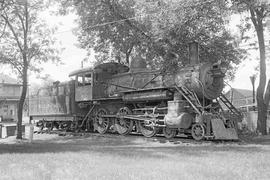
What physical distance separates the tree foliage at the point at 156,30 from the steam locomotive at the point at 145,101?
1.95 meters

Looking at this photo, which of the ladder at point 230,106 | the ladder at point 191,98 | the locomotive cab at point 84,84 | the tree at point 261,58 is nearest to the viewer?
the ladder at point 191,98

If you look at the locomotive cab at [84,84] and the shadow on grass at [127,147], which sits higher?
the locomotive cab at [84,84]

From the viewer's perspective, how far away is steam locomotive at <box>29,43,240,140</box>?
46.0 feet

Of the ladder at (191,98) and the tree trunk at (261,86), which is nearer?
the ladder at (191,98)

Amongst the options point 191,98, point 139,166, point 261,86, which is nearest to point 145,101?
point 191,98

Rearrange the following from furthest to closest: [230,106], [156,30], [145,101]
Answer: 1. [156,30]
2. [145,101]
3. [230,106]

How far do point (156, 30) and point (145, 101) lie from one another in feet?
12.9

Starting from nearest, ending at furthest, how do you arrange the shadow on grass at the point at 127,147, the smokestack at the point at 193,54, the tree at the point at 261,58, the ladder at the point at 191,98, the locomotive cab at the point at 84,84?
the shadow on grass at the point at 127,147, the ladder at the point at 191,98, the smokestack at the point at 193,54, the tree at the point at 261,58, the locomotive cab at the point at 84,84

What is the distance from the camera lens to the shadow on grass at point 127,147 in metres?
9.96

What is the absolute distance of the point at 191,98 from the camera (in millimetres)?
14227

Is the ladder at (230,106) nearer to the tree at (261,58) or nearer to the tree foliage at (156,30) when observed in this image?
the tree at (261,58)

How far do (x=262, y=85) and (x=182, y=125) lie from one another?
5648 millimetres

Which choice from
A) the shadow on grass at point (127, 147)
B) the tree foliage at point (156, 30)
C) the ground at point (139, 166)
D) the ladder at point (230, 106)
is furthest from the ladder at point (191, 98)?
the ground at point (139, 166)

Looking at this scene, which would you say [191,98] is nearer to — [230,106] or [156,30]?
[230,106]
